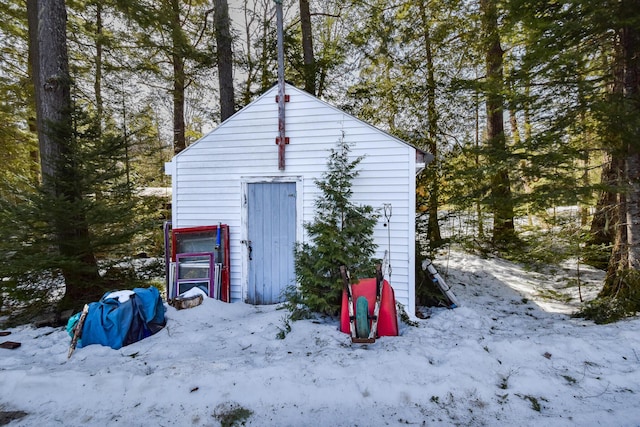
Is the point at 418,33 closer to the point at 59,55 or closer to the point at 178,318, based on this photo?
the point at 59,55

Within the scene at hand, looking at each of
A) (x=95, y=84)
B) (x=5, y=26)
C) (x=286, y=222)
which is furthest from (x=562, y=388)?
(x=5, y=26)

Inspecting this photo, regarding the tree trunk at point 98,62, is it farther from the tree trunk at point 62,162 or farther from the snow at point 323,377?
the snow at point 323,377

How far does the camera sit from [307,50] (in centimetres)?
898

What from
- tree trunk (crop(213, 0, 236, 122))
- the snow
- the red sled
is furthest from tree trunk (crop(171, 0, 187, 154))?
the red sled

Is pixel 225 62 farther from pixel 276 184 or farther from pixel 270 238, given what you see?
pixel 270 238

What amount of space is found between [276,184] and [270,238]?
3.06ft

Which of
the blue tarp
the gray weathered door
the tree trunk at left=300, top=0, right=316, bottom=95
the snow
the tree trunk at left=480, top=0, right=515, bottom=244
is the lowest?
the snow

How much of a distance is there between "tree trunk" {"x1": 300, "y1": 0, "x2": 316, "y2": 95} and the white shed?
4.23m

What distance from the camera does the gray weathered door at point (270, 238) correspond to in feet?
16.7

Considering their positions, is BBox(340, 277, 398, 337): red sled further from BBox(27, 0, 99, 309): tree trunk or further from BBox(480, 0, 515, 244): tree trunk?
BBox(27, 0, 99, 309): tree trunk

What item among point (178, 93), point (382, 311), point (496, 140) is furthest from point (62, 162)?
point (496, 140)

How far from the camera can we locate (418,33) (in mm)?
8461

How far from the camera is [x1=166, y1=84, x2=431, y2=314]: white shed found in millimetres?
4676

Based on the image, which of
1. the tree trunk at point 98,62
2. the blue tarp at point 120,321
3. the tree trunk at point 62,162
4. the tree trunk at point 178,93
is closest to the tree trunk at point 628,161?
the blue tarp at point 120,321
